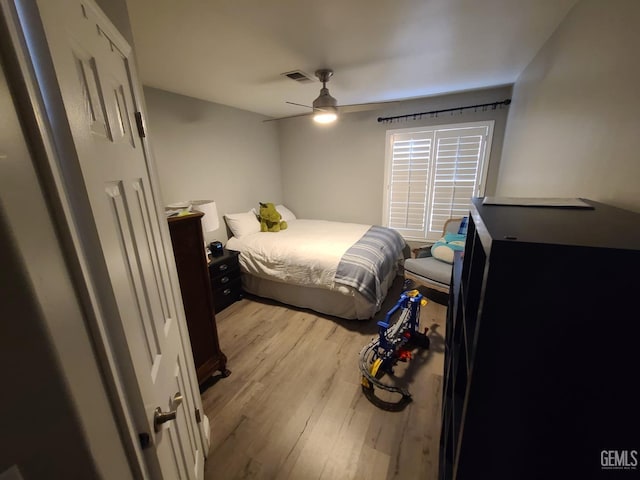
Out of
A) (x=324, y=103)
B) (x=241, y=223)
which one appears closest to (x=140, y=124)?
(x=324, y=103)

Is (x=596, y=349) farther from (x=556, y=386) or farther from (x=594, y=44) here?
(x=594, y=44)

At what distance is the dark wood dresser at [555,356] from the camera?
1.57 feet

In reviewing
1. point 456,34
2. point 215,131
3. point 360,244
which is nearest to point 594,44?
point 456,34

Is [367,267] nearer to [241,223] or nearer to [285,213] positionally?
[241,223]

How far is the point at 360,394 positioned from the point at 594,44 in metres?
2.31

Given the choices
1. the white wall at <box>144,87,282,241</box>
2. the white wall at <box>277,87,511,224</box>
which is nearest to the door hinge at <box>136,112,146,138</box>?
the white wall at <box>144,87,282,241</box>

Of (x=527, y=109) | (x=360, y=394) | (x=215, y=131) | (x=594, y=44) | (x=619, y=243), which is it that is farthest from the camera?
(x=215, y=131)

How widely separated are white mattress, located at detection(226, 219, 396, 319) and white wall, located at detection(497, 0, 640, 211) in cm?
171

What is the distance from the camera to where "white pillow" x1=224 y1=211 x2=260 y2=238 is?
352 centimetres

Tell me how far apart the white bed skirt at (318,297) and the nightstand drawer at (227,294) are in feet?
0.47

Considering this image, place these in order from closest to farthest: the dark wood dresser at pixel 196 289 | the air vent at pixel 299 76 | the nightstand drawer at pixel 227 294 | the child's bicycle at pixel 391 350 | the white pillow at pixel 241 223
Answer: the dark wood dresser at pixel 196 289 → the child's bicycle at pixel 391 350 → the air vent at pixel 299 76 → the nightstand drawer at pixel 227 294 → the white pillow at pixel 241 223

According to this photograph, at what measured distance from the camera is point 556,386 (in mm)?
534
